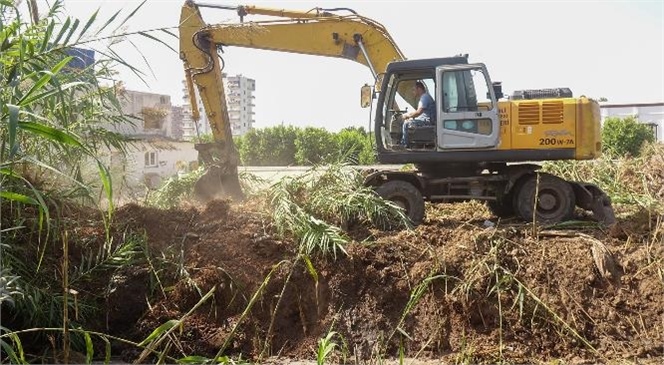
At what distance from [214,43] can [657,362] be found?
682cm

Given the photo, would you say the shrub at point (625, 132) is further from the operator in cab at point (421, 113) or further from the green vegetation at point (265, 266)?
the green vegetation at point (265, 266)

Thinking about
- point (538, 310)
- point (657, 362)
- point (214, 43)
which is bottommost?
point (657, 362)

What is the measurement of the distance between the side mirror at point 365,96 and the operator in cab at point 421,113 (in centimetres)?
57

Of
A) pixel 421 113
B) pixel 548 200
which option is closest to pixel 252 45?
pixel 421 113

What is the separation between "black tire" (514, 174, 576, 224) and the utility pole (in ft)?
18.9

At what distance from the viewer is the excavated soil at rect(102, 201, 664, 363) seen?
16.5 ft

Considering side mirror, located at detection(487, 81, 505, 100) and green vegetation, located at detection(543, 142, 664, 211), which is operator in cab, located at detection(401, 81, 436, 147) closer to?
side mirror, located at detection(487, 81, 505, 100)

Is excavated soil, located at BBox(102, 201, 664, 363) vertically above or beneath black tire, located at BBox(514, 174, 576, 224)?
beneath

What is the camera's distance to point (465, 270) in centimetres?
554

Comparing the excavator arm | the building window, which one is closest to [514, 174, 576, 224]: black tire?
the excavator arm

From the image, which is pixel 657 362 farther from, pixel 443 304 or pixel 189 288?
pixel 189 288

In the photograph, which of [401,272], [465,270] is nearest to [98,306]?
[401,272]

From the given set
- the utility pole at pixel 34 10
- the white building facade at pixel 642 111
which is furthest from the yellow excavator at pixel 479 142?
the white building facade at pixel 642 111

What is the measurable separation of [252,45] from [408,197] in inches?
135
